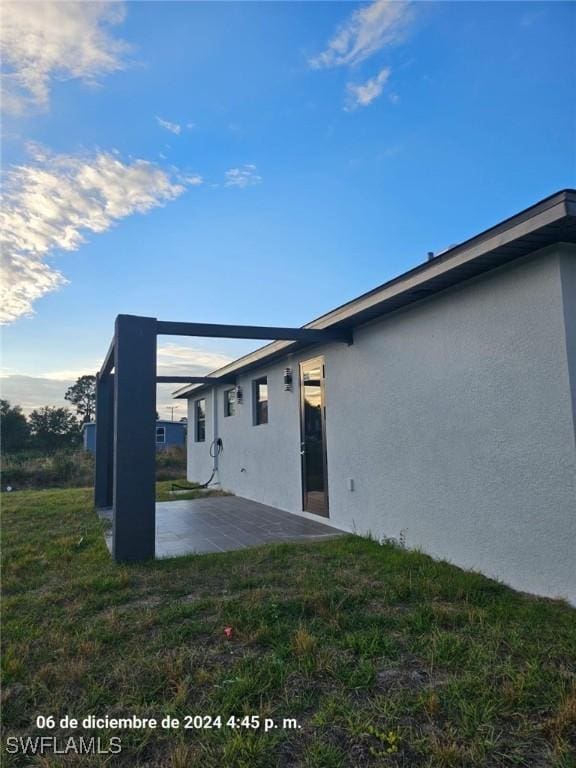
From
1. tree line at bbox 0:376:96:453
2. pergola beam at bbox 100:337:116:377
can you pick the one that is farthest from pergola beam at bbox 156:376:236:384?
tree line at bbox 0:376:96:453

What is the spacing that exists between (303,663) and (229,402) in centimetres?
858

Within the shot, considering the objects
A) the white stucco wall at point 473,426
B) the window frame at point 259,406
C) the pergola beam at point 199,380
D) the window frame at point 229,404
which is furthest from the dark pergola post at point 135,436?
the window frame at point 229,404

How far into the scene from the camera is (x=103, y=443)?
323 inches

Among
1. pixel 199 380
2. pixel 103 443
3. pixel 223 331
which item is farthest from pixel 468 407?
pixel 199 380

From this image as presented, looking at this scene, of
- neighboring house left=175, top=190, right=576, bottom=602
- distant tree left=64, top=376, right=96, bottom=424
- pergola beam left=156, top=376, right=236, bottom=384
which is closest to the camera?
neighboring house left=175, top=190, right=576, bottom=602

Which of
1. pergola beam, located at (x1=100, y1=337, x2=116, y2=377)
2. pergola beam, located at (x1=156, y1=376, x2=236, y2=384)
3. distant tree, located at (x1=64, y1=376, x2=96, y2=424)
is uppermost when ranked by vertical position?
Result: distant tree, located at (x1=64, y1=376, x2=96, y2=424)

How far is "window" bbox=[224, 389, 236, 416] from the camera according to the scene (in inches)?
412

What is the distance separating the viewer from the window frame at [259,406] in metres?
8.70

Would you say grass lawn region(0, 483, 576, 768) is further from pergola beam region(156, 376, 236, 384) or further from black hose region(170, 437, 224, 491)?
black hose region(170, 437, 224, 491)

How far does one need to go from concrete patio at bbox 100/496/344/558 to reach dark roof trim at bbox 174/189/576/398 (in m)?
2.71

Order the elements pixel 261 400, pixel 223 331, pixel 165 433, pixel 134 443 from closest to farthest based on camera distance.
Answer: pixel 134 443 → pixel 223 331 → pixel 261 400 → pixel 165 433

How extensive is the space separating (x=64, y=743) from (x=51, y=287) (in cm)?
784

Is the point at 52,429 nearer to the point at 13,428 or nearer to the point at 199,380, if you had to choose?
the point at 13,428

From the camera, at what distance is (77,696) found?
2230 millimetres
